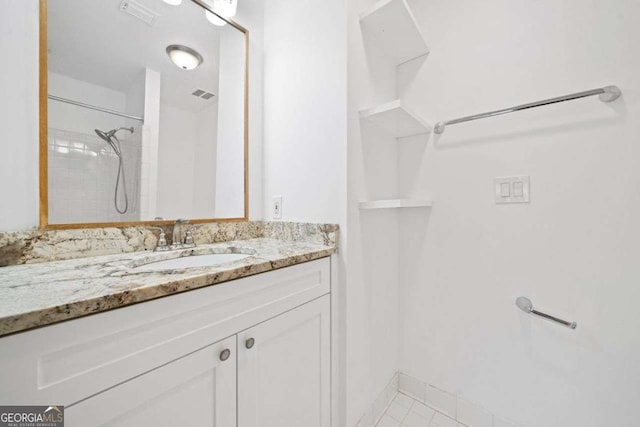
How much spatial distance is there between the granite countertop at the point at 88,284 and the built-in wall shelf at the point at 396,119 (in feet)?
2.33

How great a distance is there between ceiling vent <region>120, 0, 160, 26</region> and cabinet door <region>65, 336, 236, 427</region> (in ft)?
4.29

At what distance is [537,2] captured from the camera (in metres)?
1.05

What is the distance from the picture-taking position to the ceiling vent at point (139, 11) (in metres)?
0.97

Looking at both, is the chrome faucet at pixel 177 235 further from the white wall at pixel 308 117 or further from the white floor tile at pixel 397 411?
the white floor tile at pixel 397 411

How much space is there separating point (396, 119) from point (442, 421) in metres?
1.52

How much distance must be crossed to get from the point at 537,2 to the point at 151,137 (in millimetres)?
1772

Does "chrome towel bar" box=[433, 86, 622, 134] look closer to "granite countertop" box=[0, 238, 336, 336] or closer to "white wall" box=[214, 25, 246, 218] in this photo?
"granite countertop" box=[0, 238, 336, 336]

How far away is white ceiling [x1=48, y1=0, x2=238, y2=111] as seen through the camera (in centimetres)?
84

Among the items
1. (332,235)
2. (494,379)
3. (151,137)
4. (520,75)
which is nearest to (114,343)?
(332,235)

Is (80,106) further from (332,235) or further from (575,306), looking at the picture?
(575,306)

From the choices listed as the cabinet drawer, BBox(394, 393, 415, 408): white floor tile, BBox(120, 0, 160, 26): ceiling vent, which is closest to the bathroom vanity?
the cabinet drawer

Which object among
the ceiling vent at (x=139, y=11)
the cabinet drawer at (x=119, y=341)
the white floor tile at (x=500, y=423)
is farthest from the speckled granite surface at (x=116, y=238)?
the white floor tile at (x=500, y=423)

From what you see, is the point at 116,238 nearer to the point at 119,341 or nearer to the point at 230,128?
the point at 119,341

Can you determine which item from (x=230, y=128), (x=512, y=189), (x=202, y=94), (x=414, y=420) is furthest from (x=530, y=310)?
(x=202, y=94)
